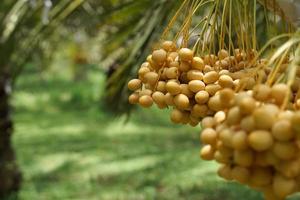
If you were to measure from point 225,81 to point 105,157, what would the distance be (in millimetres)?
5093

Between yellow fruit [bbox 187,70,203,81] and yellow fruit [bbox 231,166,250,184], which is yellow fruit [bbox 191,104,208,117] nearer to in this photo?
yellow fruit [bbox 187,70,203,81]

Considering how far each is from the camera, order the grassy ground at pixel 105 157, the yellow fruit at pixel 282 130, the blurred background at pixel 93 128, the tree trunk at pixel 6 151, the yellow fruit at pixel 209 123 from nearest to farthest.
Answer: the yellow fruit at pixel 282 130, the yellow fruit at pixel 209 123, the blurred background at pixel 93 128, the tree trunk at pixel 6 151, the grassy ground at pixel 105 157

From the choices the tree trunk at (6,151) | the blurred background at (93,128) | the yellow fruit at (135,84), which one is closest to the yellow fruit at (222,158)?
the yellow fruit at (135,84)

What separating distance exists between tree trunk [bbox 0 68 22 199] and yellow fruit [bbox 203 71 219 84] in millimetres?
3255

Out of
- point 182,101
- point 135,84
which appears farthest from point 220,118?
point 135,84

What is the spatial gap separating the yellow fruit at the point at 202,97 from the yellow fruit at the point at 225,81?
0.02 metres

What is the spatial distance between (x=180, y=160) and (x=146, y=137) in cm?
130

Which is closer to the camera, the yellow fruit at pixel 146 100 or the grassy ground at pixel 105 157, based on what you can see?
the yellow fruit at pixel 146 100

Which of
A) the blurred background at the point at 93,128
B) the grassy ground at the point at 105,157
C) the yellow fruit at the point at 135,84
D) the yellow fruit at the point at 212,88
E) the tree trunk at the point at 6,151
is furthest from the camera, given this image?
the grassy ground at the point at 105,157

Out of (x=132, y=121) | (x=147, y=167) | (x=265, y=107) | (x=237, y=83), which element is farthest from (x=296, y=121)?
(x=132, y=121)

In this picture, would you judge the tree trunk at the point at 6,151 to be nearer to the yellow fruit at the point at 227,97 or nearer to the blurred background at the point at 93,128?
the blurred background at the point at 93,128

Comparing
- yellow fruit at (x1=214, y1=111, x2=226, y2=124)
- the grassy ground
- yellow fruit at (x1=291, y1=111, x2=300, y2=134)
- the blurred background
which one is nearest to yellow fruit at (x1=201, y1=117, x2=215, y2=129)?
yellow fruit at (x1=214, y1=111, x2=226, y2=124)

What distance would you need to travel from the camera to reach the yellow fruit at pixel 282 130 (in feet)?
1.80

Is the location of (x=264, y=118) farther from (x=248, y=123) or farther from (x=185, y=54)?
(x=185, y=54)
